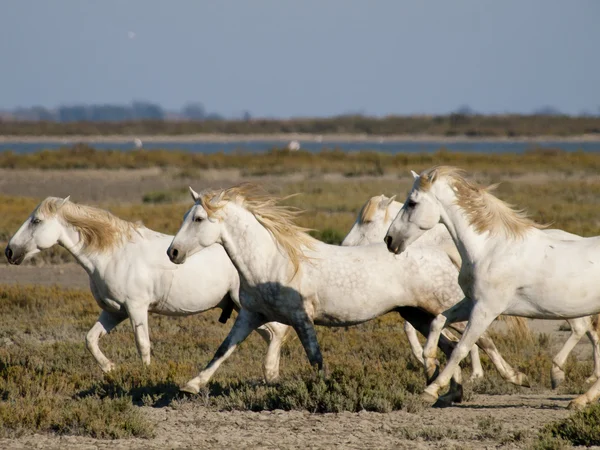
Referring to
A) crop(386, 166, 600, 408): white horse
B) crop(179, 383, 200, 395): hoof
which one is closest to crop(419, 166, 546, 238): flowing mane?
crop(386, 166, 600, 408): white horse

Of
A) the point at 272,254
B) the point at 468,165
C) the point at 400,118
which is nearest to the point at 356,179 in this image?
the point at 468,165

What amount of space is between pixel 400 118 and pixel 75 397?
127 meters

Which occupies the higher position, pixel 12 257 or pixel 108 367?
pixel 12 257

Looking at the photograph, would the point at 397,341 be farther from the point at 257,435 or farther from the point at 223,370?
the point at 257,435

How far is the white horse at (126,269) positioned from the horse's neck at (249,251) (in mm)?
1471

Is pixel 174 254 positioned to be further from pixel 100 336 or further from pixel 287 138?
pixel 287 138

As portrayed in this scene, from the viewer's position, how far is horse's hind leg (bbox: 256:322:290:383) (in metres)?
8.98

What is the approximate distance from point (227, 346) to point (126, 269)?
1821 mm

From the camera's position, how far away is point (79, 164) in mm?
37188

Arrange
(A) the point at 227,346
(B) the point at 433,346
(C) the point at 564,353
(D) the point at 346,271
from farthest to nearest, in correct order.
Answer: (C) the point at 564,353 < (D) the point at 346,271 < (B) the point at 433,346 < (A) the point at 227,346

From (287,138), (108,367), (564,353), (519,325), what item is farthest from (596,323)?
(287,138)

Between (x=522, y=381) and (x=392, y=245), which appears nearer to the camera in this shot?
(x=392, y=245)

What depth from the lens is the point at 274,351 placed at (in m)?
9.09

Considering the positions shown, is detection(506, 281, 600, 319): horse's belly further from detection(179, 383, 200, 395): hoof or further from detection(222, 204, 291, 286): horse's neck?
detection(179, 383, 200, 395): hoof
